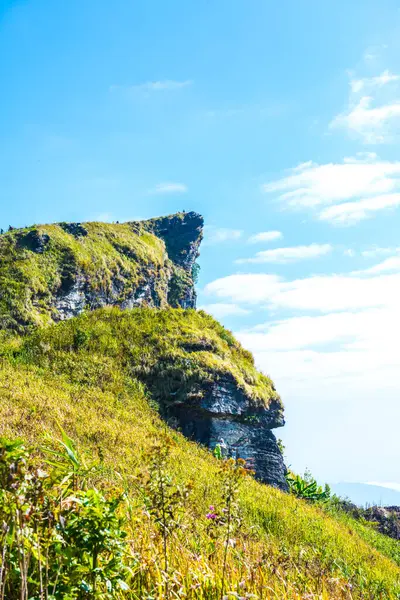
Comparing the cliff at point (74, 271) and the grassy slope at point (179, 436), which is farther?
the cliff at point (74, 271)

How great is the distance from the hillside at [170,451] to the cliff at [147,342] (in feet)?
0.23

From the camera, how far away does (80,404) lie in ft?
44.8

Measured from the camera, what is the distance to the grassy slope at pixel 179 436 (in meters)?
3.72

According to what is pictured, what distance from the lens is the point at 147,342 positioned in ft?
63.7

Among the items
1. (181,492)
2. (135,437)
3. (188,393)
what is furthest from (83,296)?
A: (181,492)

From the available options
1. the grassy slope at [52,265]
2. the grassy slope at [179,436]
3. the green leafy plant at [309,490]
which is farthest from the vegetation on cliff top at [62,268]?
the green leafy plant at [309,490]

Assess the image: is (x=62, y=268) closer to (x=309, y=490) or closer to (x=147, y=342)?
(x=147, y=342)

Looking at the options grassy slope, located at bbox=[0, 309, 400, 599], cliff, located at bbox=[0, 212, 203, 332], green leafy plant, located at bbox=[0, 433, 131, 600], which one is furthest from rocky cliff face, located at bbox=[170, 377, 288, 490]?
green leafy plant, located at bbox=[0, 433, 131, 600]

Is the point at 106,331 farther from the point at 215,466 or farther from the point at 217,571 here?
the point at 217,571

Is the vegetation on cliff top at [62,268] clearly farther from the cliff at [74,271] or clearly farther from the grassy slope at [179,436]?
the grassy slope at [179,436]

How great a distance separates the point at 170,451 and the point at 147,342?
10.7 m

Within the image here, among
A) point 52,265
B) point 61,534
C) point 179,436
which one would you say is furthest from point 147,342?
point 61,534

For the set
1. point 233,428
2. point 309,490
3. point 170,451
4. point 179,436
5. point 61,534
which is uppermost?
point 233,428

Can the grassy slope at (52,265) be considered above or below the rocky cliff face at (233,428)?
above
